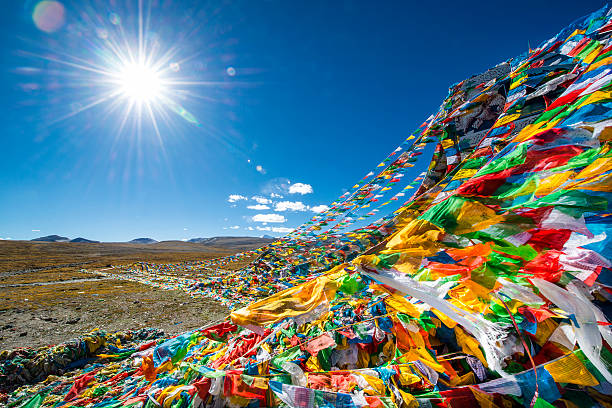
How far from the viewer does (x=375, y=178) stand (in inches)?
225

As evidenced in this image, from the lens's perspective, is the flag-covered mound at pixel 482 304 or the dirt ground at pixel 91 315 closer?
the flag-covered mound at pixel 482 304

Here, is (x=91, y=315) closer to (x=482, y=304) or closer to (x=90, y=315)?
(x=90, y=315)

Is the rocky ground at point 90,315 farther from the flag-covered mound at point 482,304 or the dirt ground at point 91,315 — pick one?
the flag-covered mound at point 482,304

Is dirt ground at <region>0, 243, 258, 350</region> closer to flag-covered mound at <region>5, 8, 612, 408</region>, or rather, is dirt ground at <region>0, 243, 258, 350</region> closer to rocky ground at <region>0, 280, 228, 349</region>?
rocky ground at <region>0, 280, 228, 349</region>

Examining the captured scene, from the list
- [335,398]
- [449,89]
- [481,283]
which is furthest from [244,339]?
[449,89]

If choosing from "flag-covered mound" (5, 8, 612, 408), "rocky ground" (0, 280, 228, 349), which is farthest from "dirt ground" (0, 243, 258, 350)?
"flag-covered mound" (5, 8, 612, 408)

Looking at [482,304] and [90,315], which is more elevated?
[482,304]

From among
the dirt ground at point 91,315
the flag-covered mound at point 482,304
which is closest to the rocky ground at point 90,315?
the dirt ground at point 91,315

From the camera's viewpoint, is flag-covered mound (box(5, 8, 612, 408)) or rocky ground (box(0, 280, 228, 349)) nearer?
flag-covered mound (box(5, 8, 612, 408))

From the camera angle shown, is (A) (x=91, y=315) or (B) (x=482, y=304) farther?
(A) (x=91, y=315)

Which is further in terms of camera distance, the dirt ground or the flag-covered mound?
the dirt ground

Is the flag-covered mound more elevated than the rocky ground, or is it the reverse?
the flag-covered mound

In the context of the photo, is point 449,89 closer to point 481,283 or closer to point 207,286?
point 481,283

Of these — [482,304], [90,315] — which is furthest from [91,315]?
[482,304]
